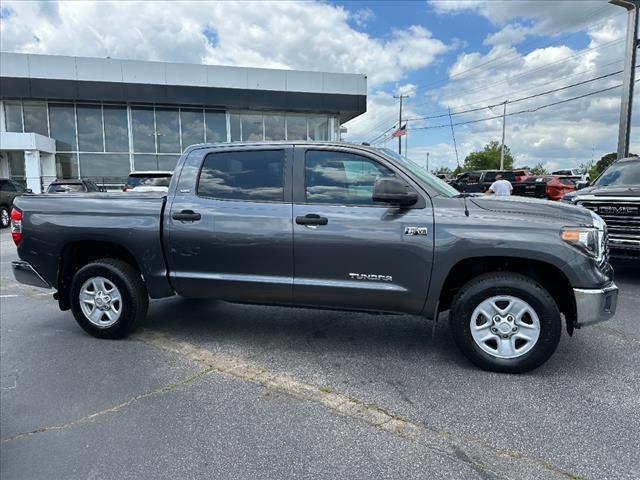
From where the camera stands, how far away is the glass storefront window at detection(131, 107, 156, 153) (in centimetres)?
2525

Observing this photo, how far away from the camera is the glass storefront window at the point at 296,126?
90.0 feet

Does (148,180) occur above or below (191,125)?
below

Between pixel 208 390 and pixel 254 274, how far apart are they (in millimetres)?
1109

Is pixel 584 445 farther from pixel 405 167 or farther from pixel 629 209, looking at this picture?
pixel 629 209

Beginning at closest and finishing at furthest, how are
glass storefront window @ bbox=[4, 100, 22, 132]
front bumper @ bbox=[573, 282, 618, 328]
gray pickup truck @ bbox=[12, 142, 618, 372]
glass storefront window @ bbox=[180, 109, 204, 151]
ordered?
1. front bumper @ bbox=[573, 282, 618, 328]
2. gray pickup truck @ bbox=[12, 142, 618, 372]
3. glass storefront window @ bbox=[4, 100, 22, 132]
4. glass storefront window @ bbox=[180, 109, 204, 151]

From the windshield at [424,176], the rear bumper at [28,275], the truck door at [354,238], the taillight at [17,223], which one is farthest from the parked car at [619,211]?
the taillight at [17,223]

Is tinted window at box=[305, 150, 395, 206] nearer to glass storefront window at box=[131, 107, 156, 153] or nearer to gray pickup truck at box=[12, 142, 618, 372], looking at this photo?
gray pickup truck at box=[12, 142, 618, 372]

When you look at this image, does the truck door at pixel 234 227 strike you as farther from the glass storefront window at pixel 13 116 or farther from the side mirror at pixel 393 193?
the glass storefront window at pixel 13 116

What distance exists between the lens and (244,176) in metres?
4.36

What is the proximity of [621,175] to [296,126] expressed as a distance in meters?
21.2

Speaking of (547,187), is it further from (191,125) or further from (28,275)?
(28,275)

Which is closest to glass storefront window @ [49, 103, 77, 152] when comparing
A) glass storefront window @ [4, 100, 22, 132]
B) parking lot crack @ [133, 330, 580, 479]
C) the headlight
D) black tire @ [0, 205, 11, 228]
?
glass storefront window @ [4, 100, 22, 132]

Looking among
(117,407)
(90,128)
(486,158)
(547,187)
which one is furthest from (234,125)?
(486,158)

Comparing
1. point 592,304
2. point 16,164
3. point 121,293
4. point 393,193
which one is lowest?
point 121,293
